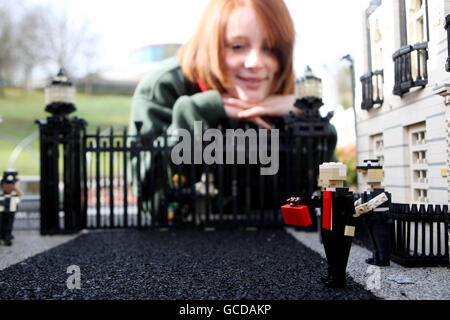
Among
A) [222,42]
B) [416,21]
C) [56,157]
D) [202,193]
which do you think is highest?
[222,42]

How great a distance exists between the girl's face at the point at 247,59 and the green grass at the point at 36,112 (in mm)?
16037

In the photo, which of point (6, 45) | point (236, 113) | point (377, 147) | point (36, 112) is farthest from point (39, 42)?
point (377, 147)

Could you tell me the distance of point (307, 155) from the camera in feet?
25.8

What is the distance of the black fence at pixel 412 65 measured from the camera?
5246 millimetres

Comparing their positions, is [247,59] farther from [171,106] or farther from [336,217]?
[336,217]

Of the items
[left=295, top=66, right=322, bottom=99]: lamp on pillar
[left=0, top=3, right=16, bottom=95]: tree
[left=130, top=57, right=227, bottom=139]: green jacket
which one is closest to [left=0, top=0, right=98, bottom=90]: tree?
[left=0, top=3, right=16, bottom=95]: tree

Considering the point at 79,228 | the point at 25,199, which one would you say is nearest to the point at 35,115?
the point at 25,199

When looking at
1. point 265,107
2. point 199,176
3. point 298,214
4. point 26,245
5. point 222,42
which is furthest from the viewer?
point 265,107

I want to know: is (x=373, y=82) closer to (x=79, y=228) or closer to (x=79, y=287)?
(x=79, y=287)

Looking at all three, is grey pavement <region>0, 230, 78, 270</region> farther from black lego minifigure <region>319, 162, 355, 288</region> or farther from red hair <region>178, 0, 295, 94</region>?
red hair <region>178, 0, 295, 94</region>

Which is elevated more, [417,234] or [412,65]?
[412,65]

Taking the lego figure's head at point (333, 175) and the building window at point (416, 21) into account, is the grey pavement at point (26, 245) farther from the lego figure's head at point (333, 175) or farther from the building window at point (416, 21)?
Result: the building window at point (416, 21)

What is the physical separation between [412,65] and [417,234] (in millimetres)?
2331

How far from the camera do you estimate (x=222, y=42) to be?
9.07m
